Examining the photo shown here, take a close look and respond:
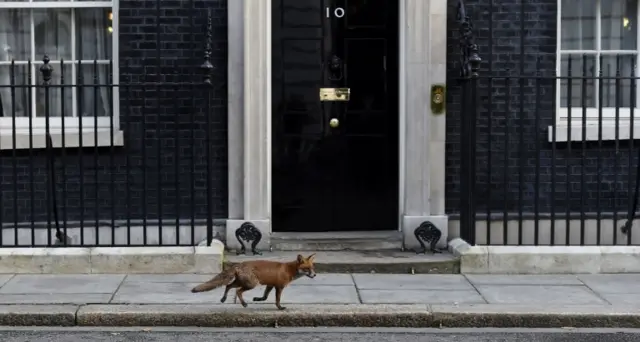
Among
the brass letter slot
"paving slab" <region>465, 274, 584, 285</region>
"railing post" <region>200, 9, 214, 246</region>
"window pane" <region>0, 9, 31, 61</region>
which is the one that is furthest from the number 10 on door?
"window pane" <region>0, 9, 31, 61</region>

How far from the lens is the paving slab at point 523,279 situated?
737 centimetres

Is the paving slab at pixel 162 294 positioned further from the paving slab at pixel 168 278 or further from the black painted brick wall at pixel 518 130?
the black painted brick wall at pixel 518 130

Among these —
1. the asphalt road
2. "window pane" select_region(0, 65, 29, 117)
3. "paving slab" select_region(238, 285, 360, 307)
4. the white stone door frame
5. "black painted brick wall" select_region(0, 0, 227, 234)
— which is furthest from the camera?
"window pane" select_region(0, 65, 29, 117)

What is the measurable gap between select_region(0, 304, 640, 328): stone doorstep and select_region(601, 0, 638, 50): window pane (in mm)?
3339

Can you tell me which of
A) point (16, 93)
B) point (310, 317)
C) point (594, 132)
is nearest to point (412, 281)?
point (310, 317)

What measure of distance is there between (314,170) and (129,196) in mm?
1851

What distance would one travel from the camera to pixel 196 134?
27.0 ft

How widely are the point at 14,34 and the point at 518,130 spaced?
5.04m

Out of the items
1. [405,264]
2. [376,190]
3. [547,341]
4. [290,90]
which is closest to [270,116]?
[290,90]

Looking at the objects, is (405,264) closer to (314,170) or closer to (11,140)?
(314,170)

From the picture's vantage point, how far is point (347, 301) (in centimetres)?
666

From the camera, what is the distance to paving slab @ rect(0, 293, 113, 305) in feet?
21.4

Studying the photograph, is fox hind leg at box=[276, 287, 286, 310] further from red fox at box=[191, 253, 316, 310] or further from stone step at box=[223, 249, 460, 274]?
stone step at box=[223, 249, 460, 274]

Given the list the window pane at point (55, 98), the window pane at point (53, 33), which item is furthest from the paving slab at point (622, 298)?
the window pane at point (53, 33)
